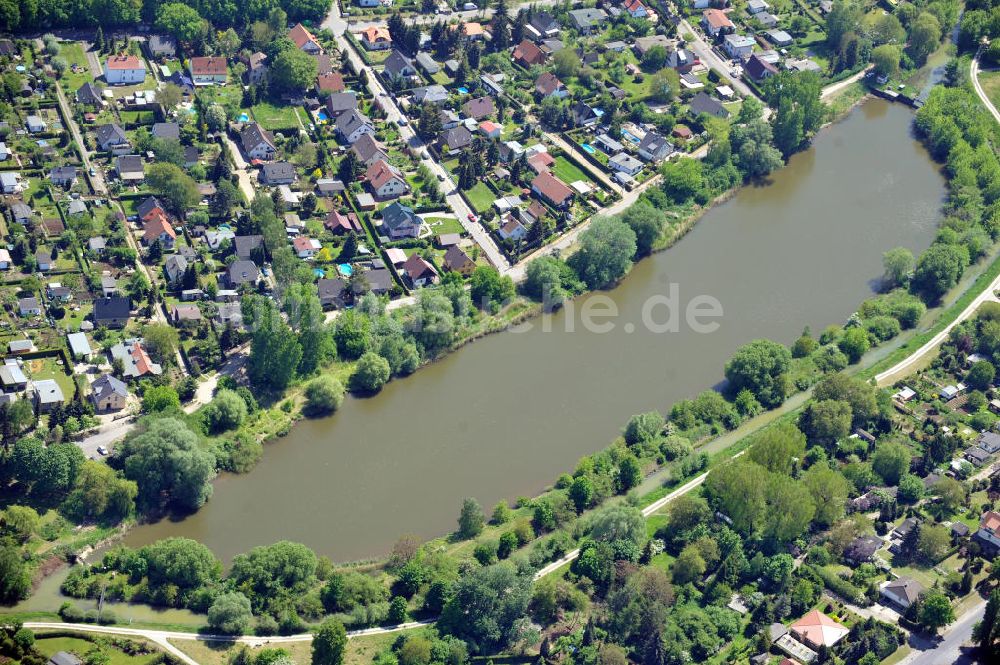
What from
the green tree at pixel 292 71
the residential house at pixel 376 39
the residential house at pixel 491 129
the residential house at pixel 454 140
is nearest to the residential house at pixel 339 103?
the green tree at pixel 292 71

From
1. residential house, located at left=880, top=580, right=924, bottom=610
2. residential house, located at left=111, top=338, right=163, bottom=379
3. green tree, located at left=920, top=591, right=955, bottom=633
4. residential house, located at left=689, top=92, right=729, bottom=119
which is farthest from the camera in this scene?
residential house, located at left=689, top=92, right=729, bottom=119

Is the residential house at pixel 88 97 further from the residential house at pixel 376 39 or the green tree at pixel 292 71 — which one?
the residential house at pixel 376 39

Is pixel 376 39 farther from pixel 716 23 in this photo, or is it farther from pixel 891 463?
pixel 891 463

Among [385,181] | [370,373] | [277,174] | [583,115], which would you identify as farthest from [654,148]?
[370,373]

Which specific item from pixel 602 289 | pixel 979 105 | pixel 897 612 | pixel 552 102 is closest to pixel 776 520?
pixel 897 612

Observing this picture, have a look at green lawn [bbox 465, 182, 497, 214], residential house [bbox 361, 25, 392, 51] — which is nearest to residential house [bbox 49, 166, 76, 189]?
green lawn [bbox 465, 182, 497, 214]

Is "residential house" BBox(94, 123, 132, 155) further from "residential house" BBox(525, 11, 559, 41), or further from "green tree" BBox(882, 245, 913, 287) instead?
"green tree" BBox(882, 245, 913, 287)

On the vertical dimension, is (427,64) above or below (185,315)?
above
